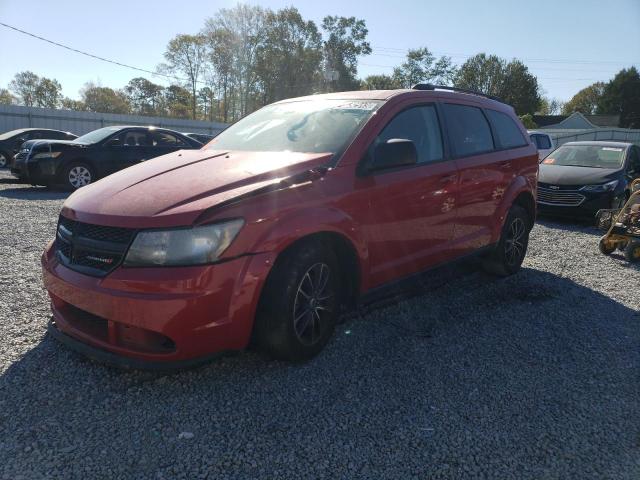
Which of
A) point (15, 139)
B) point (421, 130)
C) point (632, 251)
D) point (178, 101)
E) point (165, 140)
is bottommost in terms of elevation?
point (632, 251)

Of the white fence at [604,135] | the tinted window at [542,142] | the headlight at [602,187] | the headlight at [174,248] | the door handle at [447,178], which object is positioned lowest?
the headlight at [602,187]

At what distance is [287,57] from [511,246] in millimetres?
53028

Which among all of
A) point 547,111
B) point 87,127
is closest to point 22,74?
point 87,127

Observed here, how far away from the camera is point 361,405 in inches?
105

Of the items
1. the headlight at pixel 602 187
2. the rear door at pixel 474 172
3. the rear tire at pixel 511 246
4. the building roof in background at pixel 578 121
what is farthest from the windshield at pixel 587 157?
the building roof in background at pixel 578 121

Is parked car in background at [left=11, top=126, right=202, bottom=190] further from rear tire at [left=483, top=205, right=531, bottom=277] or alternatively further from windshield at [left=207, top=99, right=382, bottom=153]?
rear tire at [left=483, top=205, right=531, bottom=277]

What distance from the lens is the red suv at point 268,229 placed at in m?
2.51

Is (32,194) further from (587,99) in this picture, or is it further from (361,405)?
(587,99)

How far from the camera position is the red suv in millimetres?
2510

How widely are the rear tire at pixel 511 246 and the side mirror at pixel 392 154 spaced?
84.3 inches

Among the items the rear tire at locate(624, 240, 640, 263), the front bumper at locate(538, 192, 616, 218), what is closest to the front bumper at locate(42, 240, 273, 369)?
the rear tire at locate(624, 240, 640, 263)

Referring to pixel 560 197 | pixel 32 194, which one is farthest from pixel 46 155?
pixel 560 197

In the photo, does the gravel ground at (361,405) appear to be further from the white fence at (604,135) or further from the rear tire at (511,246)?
the white fence at (604,135)

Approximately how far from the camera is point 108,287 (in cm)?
252
